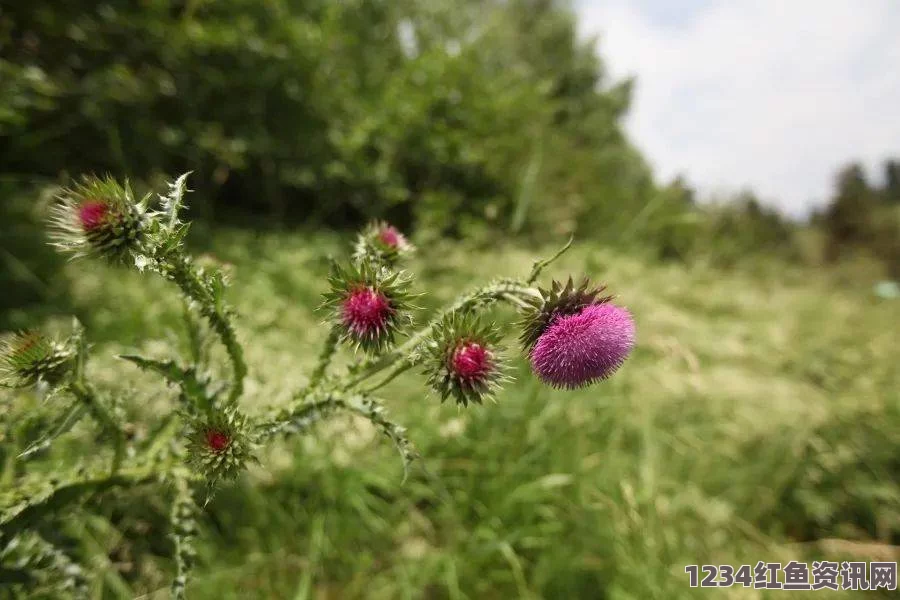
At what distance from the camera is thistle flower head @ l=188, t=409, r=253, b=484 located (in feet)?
3.00

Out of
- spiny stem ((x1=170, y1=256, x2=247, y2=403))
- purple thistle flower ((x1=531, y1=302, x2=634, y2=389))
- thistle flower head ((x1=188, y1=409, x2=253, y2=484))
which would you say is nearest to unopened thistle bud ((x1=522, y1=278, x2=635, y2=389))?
purple thistle flower ((x1=531, y1=302, x2=634, y2=389))

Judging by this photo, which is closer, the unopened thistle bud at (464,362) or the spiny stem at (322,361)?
the unopened thistle bud at (464,362)

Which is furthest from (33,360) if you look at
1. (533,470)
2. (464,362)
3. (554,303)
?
(533,470)

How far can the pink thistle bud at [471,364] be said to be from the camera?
3.10 ft

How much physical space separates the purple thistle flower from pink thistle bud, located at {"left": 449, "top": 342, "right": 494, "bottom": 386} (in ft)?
0.28

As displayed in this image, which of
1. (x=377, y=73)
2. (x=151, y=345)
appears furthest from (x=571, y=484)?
(x=377, y=73)

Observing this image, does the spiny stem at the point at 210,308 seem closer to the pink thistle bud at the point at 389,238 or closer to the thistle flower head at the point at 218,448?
the thistle flower head at the point at 218,448

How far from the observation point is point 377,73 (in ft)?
20.1

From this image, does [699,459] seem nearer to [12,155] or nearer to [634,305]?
[634,305]

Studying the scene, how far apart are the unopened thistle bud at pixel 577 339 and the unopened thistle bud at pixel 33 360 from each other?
0.89m

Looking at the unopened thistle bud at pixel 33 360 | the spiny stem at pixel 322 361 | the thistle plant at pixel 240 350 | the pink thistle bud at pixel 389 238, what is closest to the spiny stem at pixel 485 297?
the thistle plant at pixel 240 350

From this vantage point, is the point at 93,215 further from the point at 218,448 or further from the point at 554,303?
the point at 554,303

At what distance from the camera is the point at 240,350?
1206 mm

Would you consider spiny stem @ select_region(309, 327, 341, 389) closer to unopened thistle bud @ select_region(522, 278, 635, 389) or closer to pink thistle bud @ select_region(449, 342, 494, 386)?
pink thistle bud @ select_region(449, 342, 494, 386)
